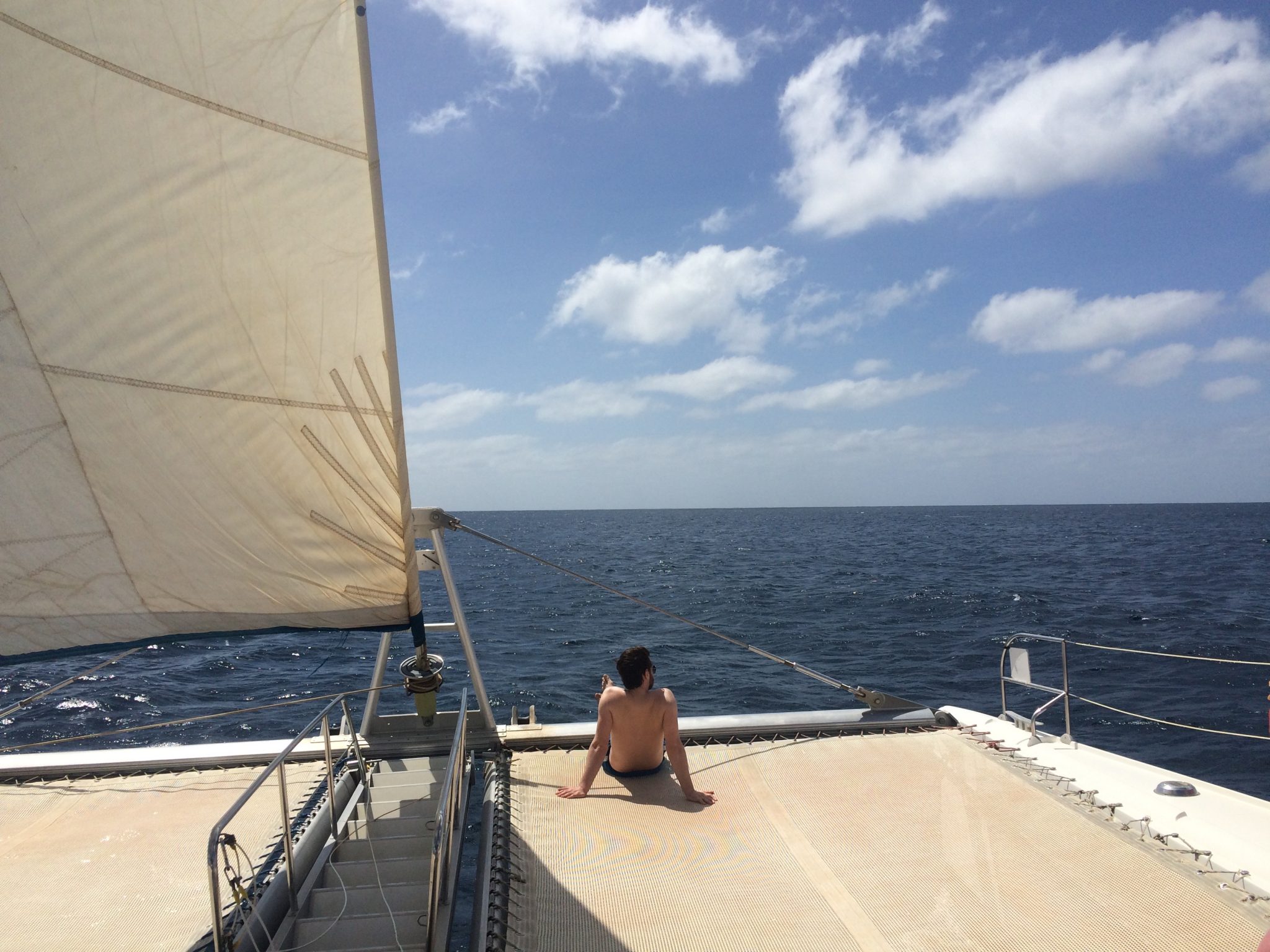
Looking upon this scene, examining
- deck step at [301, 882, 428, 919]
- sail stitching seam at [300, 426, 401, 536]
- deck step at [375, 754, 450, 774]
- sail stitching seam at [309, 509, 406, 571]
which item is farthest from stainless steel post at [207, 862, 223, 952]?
deck step at [375, 754, 450, 774]

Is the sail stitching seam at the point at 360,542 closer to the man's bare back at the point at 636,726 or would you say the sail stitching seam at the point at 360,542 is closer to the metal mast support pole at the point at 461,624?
the metal mast support pole at the point at 461,624

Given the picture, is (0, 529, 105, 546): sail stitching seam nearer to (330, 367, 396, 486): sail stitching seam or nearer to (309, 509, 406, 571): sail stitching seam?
(309, 509, 406, 571): sail stitching seam

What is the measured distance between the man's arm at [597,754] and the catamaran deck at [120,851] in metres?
1.76

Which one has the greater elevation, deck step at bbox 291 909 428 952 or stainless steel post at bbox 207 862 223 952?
stainless steel post at bbox 207 862 223 952

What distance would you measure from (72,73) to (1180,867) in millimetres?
6169

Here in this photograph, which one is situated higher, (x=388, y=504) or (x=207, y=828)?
(x=388, y=504)

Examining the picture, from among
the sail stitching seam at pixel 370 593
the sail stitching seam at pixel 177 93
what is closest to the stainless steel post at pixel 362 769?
the sail stitching seam at pixel 370 593

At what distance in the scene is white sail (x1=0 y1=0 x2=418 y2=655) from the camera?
304 cm

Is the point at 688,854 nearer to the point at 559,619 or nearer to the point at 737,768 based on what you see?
the point at 737,768

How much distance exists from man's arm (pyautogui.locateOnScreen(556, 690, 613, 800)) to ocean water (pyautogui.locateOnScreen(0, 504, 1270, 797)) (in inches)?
72.7

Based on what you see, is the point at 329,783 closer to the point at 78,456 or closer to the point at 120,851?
the point at 120,851

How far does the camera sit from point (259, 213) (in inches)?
136

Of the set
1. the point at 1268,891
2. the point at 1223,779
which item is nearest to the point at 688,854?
the point at 1268,891

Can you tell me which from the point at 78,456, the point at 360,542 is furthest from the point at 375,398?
the point at 78,456
